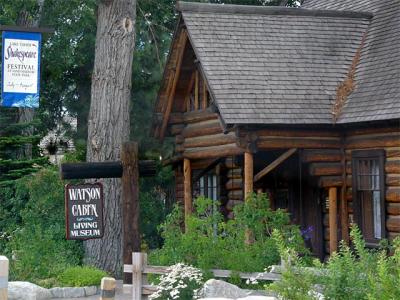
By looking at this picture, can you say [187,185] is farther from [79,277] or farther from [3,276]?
[3,276]

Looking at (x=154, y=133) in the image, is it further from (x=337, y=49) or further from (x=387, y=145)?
(x=387, y=145)

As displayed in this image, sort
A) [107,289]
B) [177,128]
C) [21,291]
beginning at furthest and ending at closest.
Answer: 1. [177,128]
2. [21,291]
3. [107,289]

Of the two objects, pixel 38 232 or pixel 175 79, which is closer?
pixel 38 232

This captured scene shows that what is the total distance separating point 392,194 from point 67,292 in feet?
21.8

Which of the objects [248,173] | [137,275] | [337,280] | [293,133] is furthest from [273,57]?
[337,280]

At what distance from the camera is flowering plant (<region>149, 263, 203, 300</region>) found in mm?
13789

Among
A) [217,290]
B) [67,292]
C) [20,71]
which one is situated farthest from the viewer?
[67,292]

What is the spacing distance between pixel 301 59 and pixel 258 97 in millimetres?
2185

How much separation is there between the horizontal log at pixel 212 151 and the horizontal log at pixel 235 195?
3.91ft

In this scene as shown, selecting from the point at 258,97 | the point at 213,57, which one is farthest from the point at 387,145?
the point at 213,57

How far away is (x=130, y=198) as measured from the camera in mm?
17094

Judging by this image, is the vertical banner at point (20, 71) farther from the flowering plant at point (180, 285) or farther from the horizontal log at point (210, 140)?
the horizontal log at point (210, 140)

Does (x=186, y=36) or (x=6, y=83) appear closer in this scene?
(x=6, y=83)

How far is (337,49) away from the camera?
859 inches
